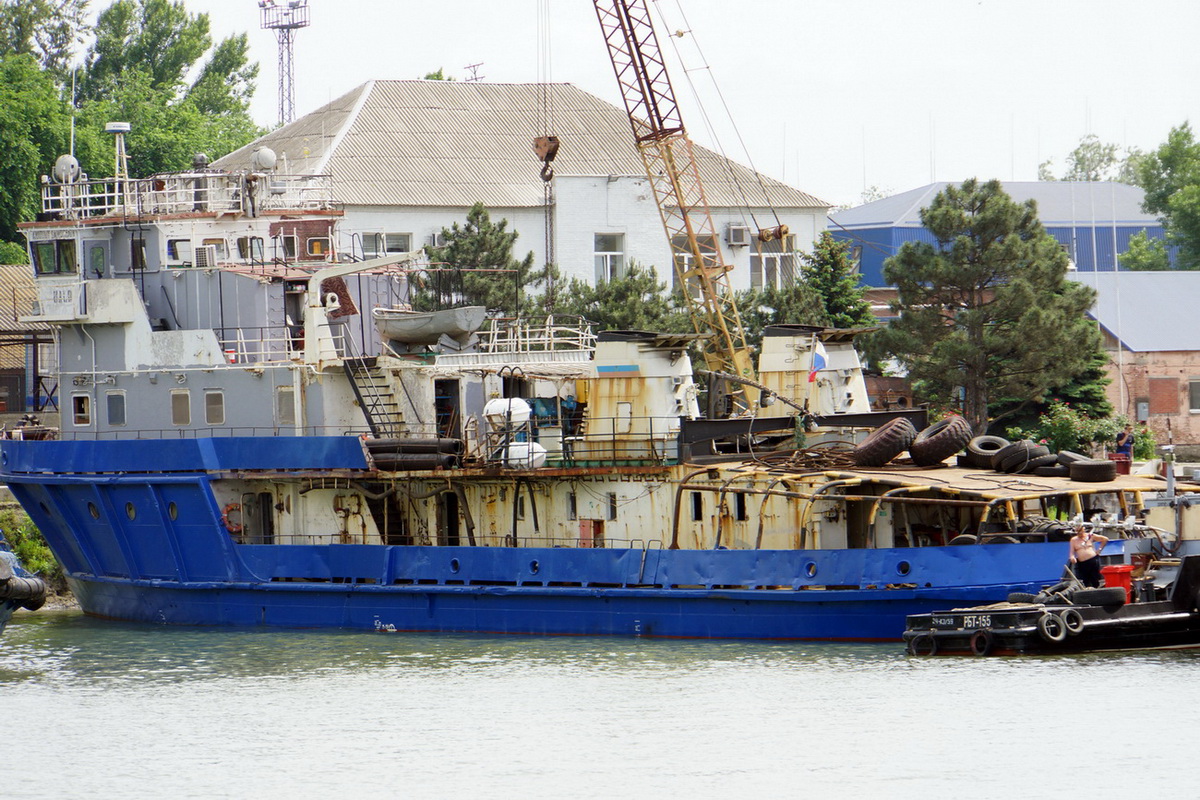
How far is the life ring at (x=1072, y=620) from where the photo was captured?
21.9 metres

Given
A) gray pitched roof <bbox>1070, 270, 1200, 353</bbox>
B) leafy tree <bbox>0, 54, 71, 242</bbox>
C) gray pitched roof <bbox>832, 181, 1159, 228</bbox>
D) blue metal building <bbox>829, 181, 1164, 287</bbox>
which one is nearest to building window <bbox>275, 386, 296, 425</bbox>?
gray pitched roof <bbox>1070, 270, 1200, 353</bbox>

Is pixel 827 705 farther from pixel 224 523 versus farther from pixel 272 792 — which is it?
pixel 224 523

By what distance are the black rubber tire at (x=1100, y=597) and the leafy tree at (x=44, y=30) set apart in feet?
160

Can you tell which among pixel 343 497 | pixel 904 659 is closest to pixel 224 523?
pixel 343 497

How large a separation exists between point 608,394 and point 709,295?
816 centimetres

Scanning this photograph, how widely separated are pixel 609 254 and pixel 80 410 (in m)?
16.9

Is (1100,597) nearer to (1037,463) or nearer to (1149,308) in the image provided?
(1037,463)

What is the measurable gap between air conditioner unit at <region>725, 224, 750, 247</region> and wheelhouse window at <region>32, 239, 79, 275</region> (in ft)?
61.9

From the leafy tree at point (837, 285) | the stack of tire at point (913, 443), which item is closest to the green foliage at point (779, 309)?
the leafy tree at point (837, 285)

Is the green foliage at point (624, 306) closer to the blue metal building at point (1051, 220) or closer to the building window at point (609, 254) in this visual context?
the building window at point (609, 254)

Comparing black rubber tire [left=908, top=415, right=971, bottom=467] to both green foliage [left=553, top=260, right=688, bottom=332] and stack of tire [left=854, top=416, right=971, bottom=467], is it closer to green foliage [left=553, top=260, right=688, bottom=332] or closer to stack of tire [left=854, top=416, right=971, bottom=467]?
stack of tire [left=854, top=416, right=971, bottom=467]

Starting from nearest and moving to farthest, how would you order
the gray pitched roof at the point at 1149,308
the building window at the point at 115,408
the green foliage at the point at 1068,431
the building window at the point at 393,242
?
the building window at the point at 115,408, the green foliage at the point at 1068,431, the building window at the point at 393,242, the gray pitched roof at the point at 1149,308

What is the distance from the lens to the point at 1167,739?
59.8ft

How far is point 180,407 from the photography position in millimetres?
27547
